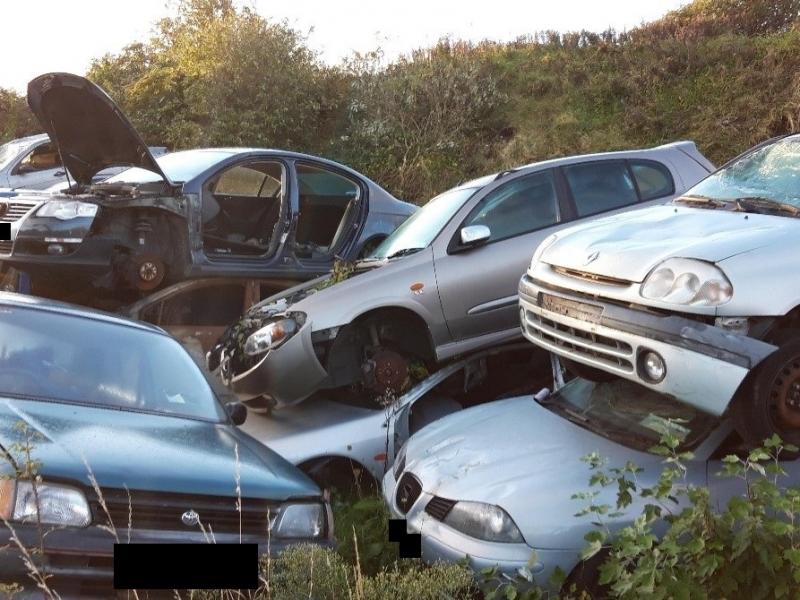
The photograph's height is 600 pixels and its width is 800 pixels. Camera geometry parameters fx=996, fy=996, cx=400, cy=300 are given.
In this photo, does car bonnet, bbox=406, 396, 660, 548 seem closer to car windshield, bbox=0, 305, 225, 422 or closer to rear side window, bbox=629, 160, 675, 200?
car windshield, bbox=0, 305, 225, 422

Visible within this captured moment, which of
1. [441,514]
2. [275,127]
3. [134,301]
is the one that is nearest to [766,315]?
[441,514]

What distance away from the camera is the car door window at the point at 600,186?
25.7ft

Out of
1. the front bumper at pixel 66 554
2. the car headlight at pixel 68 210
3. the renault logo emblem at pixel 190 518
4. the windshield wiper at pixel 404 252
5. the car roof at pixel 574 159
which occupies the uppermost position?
the car headlight at pixel 68 210

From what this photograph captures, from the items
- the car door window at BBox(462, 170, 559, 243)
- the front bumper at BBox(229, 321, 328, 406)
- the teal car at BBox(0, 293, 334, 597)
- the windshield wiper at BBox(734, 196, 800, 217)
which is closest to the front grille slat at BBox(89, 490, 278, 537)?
the teal car at BBox(0, 293, 334, 597)

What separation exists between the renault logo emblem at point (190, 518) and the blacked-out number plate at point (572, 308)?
2129 millimetres

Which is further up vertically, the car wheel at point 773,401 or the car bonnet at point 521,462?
the car wheel at point 773,401

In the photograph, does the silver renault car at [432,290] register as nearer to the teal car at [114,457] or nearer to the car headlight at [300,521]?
the teal car at [114,457]

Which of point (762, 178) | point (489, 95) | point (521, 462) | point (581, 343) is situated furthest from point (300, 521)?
point (489, 95)

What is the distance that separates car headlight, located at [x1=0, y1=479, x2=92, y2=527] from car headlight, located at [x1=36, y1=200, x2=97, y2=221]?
5.16 meters

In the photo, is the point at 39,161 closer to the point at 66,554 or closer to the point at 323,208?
the point at 323,208

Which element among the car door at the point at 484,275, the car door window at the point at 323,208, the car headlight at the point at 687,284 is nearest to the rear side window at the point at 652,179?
the car door at the point at 484,275

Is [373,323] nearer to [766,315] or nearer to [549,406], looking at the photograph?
[549,406]

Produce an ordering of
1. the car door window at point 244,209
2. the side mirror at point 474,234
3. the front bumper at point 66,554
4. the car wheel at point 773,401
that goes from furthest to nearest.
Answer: the car door window at point 244,209 → the side mirror at point 474,234 → the car wheel at point 773,401 → the front bumper at point 66,554

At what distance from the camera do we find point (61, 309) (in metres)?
5.21
